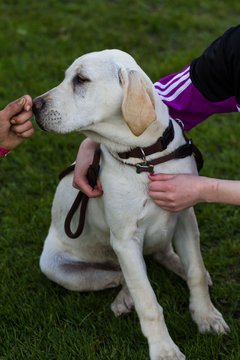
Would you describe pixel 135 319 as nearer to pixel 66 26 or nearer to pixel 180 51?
pixel 180 51

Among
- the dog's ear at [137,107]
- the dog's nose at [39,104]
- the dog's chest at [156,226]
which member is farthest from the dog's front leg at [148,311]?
the dog's nose at [39,104]

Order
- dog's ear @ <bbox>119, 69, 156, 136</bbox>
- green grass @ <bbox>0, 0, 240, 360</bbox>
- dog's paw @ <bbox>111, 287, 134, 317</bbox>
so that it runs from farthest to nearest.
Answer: dog's paw @ <bbox>111, 287, 134, 317</bbox> → green grass @ <bbox>0, 0, 240, 360</bbox> → dog's ear @ <bbox>119, 69, 156, 136</bbox>

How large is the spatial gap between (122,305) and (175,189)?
2.50 feet

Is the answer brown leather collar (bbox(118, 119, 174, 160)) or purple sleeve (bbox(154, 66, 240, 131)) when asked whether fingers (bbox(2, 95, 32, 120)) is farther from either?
purple sleeve (bbox(154, 66, 240, 131))

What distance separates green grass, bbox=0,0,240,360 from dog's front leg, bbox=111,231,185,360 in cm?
10

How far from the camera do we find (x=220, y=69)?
274 cm

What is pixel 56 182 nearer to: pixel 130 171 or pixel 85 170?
pixel 85 170

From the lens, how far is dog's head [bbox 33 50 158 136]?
264cm

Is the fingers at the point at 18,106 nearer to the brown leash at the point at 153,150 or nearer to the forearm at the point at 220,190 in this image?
the brown leash at the point at 153,150

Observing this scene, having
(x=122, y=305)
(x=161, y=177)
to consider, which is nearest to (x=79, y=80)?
(x=161, y=177)

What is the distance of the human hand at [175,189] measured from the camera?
274 cm

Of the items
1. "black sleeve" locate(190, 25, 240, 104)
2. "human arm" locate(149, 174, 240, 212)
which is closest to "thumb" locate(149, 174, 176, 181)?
"human arm" locate(149, 174, 240, 212)

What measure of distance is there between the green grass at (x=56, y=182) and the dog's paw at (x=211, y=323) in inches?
1.8

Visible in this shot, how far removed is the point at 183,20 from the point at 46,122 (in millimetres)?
4083
